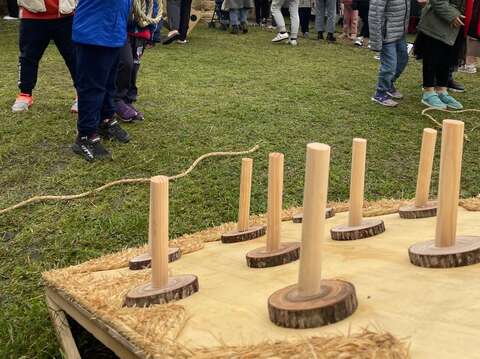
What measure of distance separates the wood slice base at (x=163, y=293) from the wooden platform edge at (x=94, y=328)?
2.9 inches

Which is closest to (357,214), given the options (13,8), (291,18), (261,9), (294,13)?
(294,13)

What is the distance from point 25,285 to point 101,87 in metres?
1.43

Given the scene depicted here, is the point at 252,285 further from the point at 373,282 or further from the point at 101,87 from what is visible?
the point at 101,87

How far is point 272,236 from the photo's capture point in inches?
54.4

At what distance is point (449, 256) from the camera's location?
3.50 feet

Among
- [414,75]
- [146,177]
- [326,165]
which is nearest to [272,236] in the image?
[326,165]

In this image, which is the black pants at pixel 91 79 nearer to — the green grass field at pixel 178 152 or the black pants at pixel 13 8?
the green grass field at pixel 178 152

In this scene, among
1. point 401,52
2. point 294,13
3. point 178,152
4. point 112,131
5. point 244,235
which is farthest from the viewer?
point 294,13

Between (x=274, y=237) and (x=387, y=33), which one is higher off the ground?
(x=387, y=33)

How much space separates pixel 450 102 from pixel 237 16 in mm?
6035

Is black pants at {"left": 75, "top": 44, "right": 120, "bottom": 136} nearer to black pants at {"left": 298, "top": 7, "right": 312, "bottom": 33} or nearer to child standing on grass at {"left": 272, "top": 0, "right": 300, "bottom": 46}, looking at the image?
child standing on grass at {"left": 272, "top": 0, "right": 300, "bottom": 46}

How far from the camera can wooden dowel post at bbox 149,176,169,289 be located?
112 cm

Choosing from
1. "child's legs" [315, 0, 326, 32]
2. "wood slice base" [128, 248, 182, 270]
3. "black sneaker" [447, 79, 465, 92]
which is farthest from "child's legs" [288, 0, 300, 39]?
"wood slice base" [128, 248, 182, 270]

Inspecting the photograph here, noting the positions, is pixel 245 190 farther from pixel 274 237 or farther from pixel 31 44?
pixel 31 44
